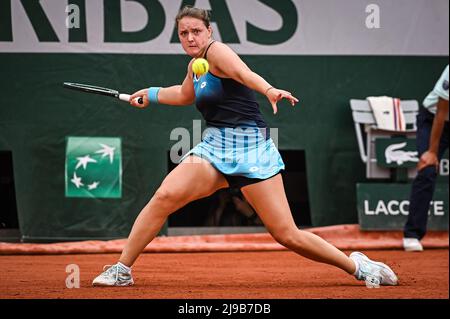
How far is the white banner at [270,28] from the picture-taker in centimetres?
709

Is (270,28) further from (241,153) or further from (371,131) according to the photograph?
(241,153)

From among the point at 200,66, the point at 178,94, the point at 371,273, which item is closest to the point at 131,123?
the point at 178,94

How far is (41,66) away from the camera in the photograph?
734 cm

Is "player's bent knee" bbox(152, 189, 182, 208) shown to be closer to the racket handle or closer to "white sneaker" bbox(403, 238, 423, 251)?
the racket handle

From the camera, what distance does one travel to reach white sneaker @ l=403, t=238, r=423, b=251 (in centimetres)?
698

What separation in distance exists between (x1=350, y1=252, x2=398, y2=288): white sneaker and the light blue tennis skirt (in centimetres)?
67

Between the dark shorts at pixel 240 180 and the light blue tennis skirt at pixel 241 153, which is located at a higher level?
the light blue tennis skirt at pixel 241 153

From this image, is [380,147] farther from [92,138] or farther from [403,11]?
[92,138]

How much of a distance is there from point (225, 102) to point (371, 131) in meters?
3.41

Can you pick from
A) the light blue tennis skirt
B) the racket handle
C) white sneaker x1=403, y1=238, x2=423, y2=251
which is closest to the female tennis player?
the light blue tennis skirt

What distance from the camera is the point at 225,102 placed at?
174 inches

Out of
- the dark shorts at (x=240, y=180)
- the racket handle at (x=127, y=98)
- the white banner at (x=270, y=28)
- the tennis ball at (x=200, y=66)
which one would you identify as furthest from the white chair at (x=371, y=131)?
the tennis ball at (x=200, y=66)

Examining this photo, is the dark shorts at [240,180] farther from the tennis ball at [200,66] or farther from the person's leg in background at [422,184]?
the person's leg in background at [422,184]

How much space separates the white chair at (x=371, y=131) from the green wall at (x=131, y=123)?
138 millimetres
